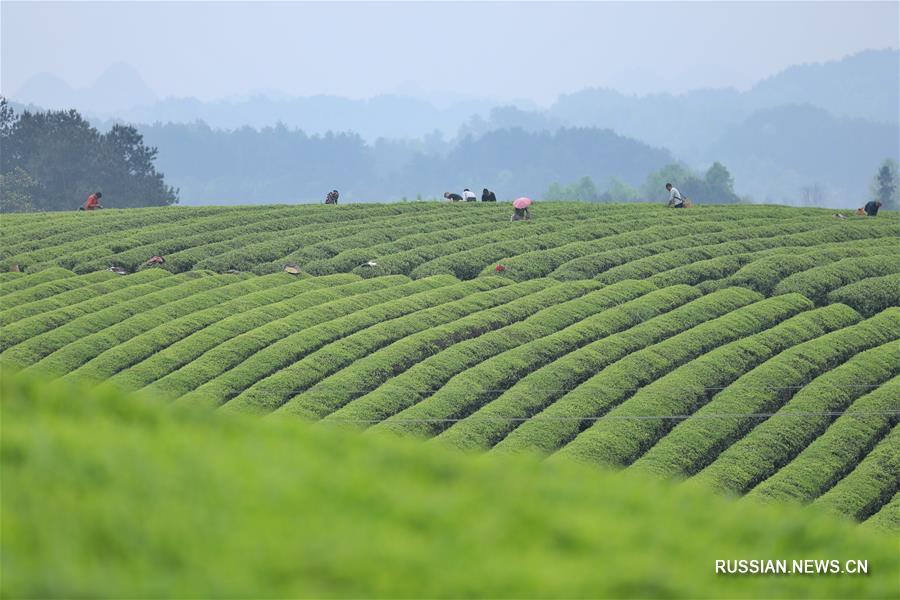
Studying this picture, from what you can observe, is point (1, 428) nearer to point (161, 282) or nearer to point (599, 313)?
point (599, 313)

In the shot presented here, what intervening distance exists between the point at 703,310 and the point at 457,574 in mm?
21185

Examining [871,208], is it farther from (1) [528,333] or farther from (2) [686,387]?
(2) [686,387]

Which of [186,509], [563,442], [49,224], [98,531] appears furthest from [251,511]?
[49,224]

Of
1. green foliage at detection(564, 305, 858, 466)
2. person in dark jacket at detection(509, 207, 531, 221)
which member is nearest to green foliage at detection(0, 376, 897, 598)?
green foliage at detection(564, 305, 858, 466)

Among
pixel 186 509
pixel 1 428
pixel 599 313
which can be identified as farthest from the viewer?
pixel 599 313

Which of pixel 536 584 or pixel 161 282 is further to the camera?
pixel 161 282

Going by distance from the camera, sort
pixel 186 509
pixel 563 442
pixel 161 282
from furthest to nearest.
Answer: pixel 161 282, pixel 563 442, pixel 186 509

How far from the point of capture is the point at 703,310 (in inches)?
1006

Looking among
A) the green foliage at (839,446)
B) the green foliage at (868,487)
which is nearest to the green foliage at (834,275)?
the green foliage at (839,446)

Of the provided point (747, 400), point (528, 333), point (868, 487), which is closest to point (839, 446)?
point (868, 487)

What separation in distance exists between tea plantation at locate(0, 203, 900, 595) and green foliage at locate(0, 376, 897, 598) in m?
6.98

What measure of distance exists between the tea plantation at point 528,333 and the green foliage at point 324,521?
698 cm

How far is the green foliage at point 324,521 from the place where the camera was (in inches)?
188

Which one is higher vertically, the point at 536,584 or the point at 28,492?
the point at 28,492
